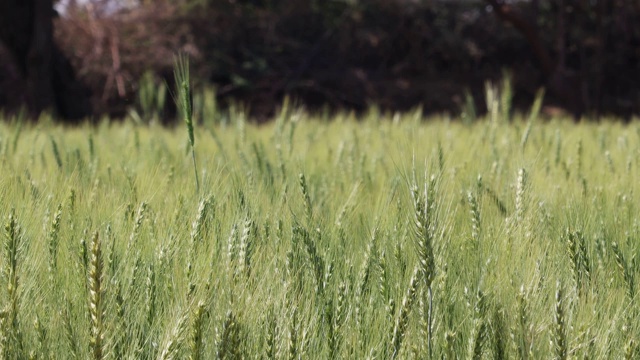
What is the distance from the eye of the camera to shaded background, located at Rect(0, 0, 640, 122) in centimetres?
934

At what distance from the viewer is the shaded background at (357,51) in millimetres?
9336

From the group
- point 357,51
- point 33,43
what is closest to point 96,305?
point 33,43

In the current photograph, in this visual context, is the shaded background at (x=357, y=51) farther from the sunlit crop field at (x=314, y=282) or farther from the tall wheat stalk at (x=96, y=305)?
the tall wheat stalk at (x=96, y=305)

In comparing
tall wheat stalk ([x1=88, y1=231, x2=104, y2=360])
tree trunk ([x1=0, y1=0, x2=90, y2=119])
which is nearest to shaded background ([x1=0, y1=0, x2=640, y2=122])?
tree trunk ([x1=0, y1=0, x2=90, y2=119])

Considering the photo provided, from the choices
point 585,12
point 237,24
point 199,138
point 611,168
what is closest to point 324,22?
point 237,24

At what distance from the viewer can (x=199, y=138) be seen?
109 inches

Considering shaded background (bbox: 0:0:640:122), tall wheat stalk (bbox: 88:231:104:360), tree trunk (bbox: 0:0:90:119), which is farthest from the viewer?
shaded background (bbox: 0:0:640:122)

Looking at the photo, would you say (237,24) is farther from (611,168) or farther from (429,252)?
(429,252)

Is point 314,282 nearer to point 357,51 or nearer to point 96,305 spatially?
point 96,305

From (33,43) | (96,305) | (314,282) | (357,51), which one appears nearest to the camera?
(96,305)

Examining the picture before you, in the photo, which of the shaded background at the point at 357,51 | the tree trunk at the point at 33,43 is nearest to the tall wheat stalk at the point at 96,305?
the tree trunk at the point at 33,43

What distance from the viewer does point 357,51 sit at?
35.1 ft

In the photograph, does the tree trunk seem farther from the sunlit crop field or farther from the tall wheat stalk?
the tall wheat stalk

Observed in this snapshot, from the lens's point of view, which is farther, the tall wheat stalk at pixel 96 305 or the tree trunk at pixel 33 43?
the tree trunk at pixel 33 43
